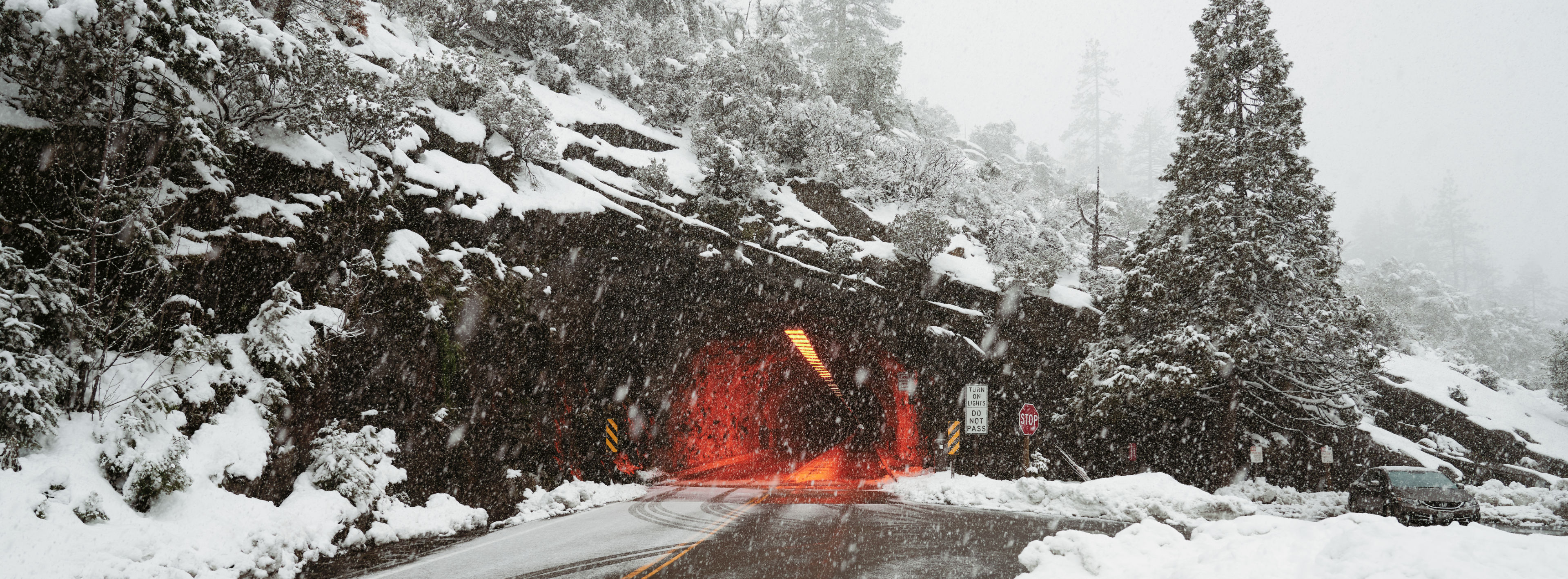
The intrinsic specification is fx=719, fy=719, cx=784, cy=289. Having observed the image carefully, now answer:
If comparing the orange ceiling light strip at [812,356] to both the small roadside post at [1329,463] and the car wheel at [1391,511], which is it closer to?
the small roadside post at [1329,463]

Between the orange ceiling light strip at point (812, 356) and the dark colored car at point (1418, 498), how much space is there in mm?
17490

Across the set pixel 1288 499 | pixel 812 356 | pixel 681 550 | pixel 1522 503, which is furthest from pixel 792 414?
pixel 681 550

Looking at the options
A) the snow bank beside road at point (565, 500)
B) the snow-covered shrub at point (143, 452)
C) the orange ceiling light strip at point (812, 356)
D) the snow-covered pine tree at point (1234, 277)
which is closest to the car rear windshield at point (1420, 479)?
the snow-covered pine tree at point (1234, 277)

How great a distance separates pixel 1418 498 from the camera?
1630 cm

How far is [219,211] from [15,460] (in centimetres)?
501

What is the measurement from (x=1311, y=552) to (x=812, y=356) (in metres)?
27.8

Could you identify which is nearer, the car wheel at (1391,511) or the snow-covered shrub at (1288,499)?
the car wheel at (1391,511)

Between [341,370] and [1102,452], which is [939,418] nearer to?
[1102,452]

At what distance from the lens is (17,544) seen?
656cm

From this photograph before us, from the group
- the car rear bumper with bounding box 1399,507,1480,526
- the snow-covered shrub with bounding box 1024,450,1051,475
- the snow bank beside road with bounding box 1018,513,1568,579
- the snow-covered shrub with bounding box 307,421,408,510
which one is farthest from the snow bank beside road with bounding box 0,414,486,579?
the car rear bumper with bounding box 1399,507,1480,526

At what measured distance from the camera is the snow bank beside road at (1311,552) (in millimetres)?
4531

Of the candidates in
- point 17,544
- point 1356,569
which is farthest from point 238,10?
point 1356,569

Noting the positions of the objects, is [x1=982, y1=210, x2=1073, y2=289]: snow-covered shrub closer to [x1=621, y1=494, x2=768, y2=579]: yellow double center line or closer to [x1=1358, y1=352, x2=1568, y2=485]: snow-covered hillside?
[x1=1358, y1=352, x2=1568, y2=485]: snow-covered hillside

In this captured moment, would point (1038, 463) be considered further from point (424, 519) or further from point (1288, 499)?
point (424, 519)
